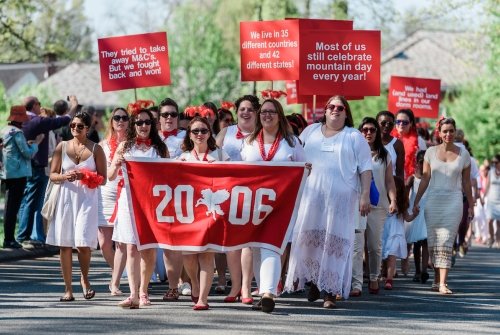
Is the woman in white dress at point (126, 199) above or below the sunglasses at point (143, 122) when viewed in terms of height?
below

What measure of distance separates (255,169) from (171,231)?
96 cm

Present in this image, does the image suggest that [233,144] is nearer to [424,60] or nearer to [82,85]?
[424,60]

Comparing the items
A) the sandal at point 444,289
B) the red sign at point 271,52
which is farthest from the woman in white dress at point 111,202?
the red sign at point 271,52

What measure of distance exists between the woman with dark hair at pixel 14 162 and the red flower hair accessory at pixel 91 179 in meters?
5.88

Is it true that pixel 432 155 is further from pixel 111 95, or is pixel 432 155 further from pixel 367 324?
pixel 111 95

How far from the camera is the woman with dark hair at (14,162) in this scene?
2044 cm

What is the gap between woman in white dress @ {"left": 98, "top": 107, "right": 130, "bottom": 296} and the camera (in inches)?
600

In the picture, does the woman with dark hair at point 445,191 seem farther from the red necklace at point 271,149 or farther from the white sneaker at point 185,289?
the red necklace at point 271,149

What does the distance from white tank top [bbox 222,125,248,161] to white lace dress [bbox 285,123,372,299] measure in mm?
652

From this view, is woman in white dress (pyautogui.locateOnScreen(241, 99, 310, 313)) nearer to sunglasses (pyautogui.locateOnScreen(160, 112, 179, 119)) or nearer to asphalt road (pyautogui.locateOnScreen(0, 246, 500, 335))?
asphalt road (pyautogui.locateOnScreen(0, 246, 500, 335))

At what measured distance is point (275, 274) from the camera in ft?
44.5

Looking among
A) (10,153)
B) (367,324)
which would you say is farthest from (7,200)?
(367,324)

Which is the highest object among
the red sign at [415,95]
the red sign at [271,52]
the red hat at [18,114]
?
the red sign at [271,52]

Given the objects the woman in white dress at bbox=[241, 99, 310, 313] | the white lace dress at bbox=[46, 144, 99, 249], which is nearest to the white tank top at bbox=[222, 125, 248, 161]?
the woman in white dress at bbox=[241, 99, 310, 313]
